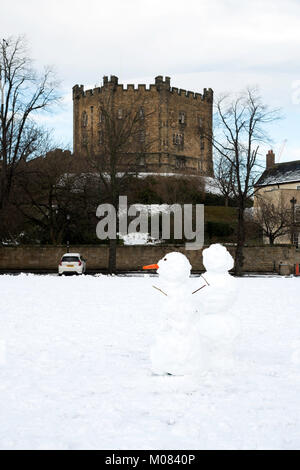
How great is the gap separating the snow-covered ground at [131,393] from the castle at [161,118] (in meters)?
67.4

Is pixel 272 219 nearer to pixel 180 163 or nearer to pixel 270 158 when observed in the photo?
pixel 270 158

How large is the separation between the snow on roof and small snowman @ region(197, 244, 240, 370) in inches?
2026

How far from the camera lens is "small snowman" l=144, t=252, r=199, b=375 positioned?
19.8ft

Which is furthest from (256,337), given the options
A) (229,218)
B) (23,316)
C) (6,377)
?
(229,218)

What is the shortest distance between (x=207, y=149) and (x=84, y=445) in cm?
8362

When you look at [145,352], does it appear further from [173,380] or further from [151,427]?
[151,427]

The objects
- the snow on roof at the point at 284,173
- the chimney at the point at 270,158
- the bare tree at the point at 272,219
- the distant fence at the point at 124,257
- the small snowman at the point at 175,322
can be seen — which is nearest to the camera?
the small snowman at the point at 175,322

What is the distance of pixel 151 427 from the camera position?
465cm

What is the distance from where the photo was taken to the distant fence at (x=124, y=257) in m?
34.3

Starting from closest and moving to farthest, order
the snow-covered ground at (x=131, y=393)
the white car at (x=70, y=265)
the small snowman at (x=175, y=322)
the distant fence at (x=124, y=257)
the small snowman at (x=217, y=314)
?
the snow-covered ground at (x=131, y=393) < the small snowman at (x=175, y=322) < the small snowman at (x=217, y=314) < the white car at (x=70, y=265) < the distant fence at (x=124, y=257)

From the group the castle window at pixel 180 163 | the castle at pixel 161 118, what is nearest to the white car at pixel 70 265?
the castle at pixel 161 118
